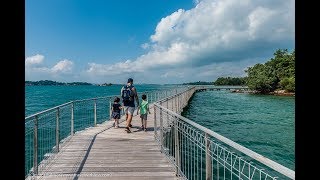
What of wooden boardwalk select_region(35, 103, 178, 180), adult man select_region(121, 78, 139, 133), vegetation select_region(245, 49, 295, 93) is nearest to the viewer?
wooden boardwalk select_region(35, 103, 178, 180)

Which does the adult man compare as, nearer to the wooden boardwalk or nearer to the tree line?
the wooden boardwalk

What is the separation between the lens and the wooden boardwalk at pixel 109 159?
6.90m

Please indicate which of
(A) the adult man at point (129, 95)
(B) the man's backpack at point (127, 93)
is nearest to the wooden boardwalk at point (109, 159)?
(A) the adult man at point (129, 95)

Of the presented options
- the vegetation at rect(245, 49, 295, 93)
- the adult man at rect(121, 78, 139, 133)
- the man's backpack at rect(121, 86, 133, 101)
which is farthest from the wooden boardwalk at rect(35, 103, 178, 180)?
the vegetation at rect(245, 49, 295, 93)

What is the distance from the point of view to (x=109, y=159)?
325 inches

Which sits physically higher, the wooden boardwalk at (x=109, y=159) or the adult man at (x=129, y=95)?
the adult man at (x=129, y=95)

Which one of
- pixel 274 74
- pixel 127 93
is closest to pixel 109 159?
pixel 127 93

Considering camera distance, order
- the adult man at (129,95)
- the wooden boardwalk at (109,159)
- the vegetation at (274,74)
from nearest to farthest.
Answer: the wooden boardwalk at (109,159), the adult man at (129,95), the vegetation at (274,74)

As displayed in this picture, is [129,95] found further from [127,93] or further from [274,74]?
[274,74]

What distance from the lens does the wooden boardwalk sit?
6902 mm

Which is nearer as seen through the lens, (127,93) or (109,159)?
(109,159)

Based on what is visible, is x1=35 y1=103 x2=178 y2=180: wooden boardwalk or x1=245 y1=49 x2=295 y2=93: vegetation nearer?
x1=35 y1=103 x2=178 y2=180: wooden boardwalk

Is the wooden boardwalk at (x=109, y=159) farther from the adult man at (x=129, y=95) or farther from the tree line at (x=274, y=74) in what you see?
the tree line at (x=274, y=74)
